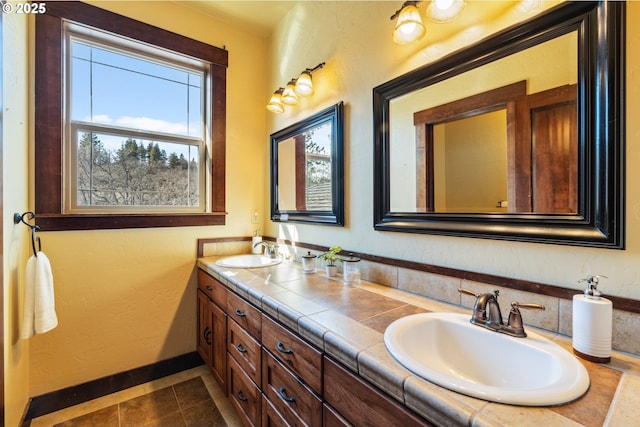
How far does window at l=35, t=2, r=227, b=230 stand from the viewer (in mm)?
1692

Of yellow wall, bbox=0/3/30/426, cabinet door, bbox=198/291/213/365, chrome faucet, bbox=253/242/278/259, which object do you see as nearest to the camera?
yellow wall, bbox=0/3/30/426

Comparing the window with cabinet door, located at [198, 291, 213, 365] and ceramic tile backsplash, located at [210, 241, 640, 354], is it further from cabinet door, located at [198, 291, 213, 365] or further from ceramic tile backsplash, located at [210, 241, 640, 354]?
ceramic tile backsplash, located at [210, 241, 640, 354]

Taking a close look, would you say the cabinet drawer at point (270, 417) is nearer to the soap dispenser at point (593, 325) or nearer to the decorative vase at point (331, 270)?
the decorative vase at point (331, 270)

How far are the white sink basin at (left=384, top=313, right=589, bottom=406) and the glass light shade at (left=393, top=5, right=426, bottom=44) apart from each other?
44.5 inches

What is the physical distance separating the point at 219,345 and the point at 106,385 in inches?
32.9

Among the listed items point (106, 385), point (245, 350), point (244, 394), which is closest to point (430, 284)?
point (245, 350)

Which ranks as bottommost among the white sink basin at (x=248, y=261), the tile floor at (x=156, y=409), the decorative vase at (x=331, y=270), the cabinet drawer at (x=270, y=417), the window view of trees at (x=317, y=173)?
Answer: the tile floor at (x=156, y=409)

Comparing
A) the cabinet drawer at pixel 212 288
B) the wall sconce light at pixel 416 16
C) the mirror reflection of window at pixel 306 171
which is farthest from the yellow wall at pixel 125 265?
the wall sconce light at pixel 416 16

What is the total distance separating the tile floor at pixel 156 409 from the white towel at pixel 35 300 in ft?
1.94

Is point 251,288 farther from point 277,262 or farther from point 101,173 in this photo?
point 101,173

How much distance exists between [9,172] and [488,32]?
212 cm

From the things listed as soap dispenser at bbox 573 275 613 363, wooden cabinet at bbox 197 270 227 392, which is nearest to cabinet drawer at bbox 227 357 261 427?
wooden cabinet at bbox 197 270 227 392

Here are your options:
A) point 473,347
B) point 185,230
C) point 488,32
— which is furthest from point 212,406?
point 488,32

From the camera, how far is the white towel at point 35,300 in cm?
147
